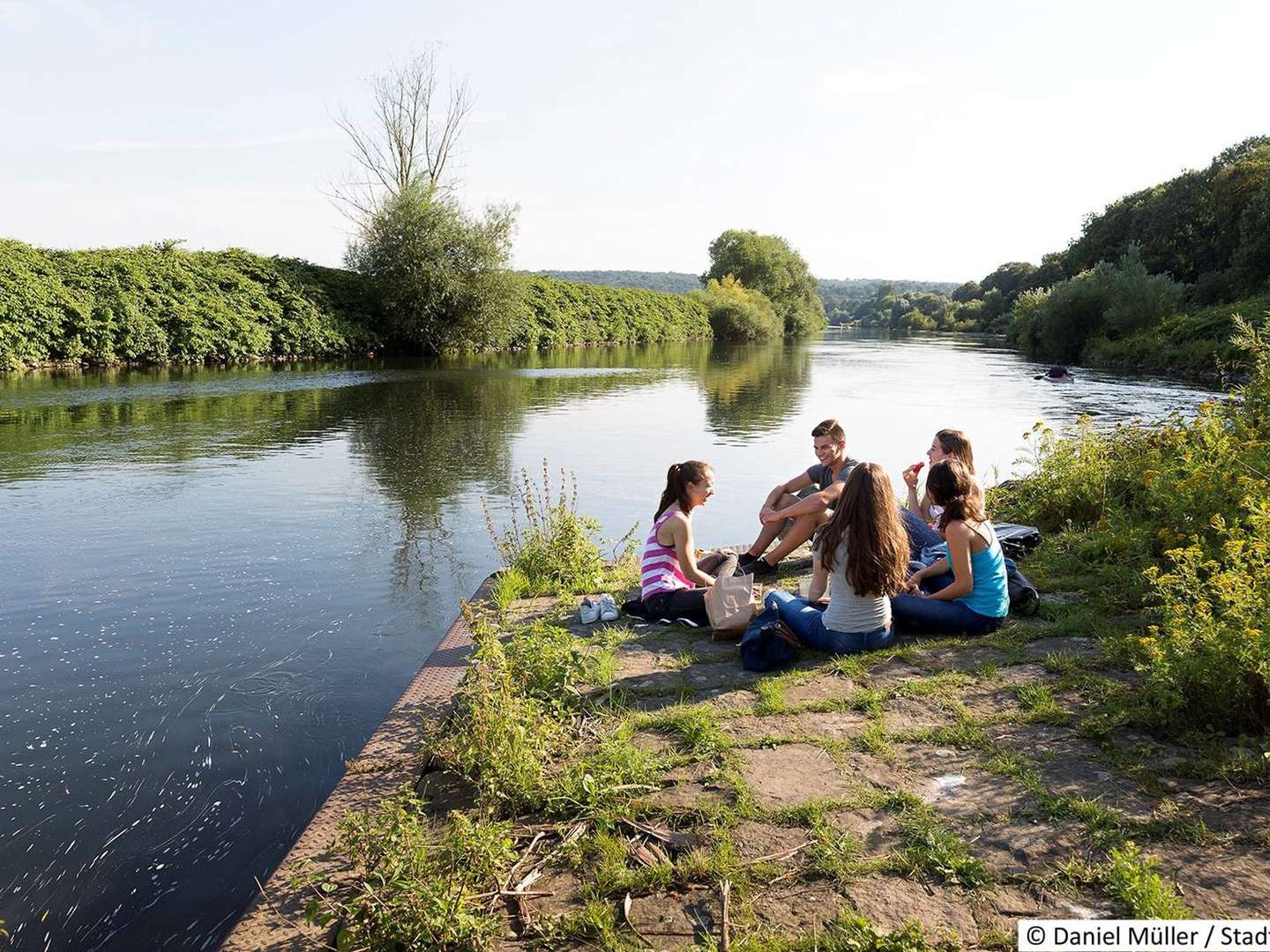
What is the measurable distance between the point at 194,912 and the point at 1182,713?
4578 millimetres

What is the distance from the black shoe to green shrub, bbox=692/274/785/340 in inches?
2644

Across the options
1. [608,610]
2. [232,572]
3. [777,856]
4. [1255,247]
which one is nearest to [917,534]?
[608,610]

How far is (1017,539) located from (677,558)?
128 inches

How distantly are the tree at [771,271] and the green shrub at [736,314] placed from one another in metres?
12.0

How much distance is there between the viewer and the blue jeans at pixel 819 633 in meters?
5.33

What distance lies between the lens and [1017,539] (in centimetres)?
743

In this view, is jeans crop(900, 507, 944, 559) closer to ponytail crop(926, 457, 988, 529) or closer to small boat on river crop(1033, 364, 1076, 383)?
ponytail crop(926, 457, 988, 529)

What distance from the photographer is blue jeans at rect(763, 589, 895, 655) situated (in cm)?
533

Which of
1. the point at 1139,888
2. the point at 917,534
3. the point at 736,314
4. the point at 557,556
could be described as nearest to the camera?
the point at 1139,888

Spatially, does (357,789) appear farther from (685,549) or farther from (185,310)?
(185,310)

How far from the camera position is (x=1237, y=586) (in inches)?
157

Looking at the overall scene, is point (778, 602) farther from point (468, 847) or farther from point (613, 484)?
point (613, 484)

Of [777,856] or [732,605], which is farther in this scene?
[732,605]

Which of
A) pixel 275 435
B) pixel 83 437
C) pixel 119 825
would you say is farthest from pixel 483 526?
pixel 83 437
